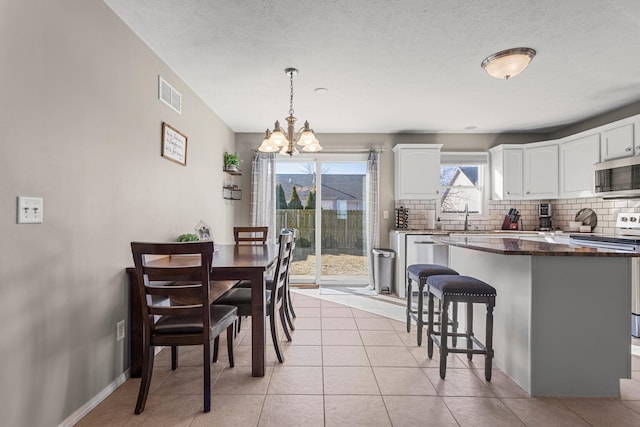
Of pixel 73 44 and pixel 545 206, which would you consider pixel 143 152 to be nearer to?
pixel 73 44

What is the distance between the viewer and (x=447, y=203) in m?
5.18

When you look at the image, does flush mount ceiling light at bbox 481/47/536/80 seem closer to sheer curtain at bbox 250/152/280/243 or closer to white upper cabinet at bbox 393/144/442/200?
white upper cabinet at bbox 393/144/442/200

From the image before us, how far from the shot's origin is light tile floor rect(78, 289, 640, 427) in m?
1.82

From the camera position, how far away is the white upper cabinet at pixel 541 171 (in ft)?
15.1

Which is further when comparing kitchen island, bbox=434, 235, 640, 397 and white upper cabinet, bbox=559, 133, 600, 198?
white upper cabinet, bbox=559, 133, 600, 198

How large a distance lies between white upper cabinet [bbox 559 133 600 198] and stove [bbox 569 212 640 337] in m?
0.50

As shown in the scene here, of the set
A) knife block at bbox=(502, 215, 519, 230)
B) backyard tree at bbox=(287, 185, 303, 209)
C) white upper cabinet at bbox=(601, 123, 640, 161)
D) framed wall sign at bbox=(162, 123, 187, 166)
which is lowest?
knife block at bbox=(502, 215, 519, 230)

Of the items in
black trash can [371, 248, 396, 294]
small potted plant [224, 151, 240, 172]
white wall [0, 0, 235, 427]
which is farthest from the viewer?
black trash can [371, 248, 396, 294]

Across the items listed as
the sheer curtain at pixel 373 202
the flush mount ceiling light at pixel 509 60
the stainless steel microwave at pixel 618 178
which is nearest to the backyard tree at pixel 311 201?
the sheer curtain at pixel 373 202

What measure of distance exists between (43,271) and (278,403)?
144cm

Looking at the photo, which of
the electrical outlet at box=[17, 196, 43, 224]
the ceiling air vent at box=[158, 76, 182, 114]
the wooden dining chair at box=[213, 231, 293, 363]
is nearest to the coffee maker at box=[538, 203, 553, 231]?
the wooden dining chair at box=[213, 231, 293, 363]

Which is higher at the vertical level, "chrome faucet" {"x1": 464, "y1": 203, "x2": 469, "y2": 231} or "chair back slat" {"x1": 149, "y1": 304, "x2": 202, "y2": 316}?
"chrome faucet" {"x1": 464, "y1": 203, "x2": 469, "y2": 231}

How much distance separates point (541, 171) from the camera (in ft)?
15.3

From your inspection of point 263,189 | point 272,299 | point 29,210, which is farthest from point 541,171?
point 29,210
